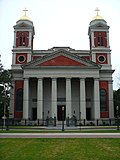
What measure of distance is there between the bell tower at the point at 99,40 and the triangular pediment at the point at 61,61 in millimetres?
5471

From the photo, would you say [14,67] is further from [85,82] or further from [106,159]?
[106,159]

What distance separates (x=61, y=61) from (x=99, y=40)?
11.9 m

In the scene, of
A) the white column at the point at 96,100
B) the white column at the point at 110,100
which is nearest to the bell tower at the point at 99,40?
the white column at the point at 110,100

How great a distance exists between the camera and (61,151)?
14.5 metres

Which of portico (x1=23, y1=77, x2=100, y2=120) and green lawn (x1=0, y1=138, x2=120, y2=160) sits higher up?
portico (x1=23, y1=77, x2=100, y2=120)

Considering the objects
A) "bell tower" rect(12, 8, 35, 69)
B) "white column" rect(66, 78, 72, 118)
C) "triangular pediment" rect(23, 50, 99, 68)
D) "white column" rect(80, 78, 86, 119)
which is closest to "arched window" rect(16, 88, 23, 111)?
"triangular pediment" rect(23, 50, 99, 68)

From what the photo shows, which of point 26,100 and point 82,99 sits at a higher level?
point 82,99

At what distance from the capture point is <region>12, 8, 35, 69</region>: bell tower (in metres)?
58.0

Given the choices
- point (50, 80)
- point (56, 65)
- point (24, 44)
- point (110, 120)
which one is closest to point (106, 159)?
point (110, 120)

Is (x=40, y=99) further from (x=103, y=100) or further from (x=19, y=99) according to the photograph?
(x=103, y=100)

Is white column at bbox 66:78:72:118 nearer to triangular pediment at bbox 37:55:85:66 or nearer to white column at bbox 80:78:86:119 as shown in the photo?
white column at bbox 80:78:86:119

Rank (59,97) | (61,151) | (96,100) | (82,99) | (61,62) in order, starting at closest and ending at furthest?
(61,151) < (82,99) < (96,100) < (61,62) < (59,97)

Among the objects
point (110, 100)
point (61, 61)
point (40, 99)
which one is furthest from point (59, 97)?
point (110, 100)

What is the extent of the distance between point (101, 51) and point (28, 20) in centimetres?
1856
